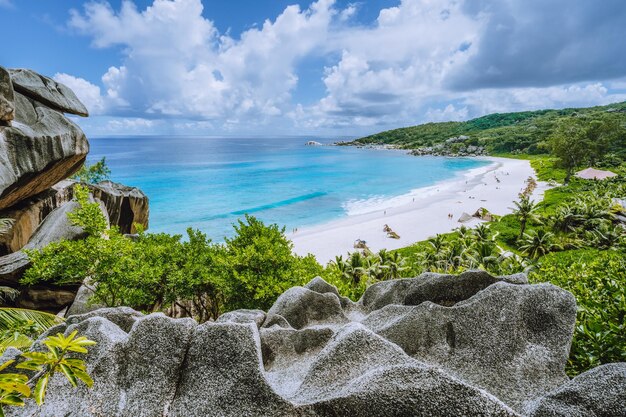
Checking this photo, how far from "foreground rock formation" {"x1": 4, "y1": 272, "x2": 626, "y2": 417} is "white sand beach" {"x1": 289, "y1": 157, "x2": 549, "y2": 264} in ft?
109

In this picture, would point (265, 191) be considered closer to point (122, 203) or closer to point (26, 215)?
point (122, 203)

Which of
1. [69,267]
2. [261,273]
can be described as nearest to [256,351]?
[261,273]

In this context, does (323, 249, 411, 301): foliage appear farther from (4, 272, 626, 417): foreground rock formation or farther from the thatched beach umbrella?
the thatched beach umbrella

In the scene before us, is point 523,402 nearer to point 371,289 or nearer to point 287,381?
point 287,381

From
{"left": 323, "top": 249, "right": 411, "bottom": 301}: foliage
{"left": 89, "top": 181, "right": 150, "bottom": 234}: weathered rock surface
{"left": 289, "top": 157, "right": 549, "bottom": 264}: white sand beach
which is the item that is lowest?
{"left": 289, "top": 157, "right": 549, "bottom": 264}: white sand beach

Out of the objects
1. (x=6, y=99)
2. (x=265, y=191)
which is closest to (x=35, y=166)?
(x=6, y=99)

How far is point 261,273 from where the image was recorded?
14547 mm

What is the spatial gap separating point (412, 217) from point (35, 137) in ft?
175

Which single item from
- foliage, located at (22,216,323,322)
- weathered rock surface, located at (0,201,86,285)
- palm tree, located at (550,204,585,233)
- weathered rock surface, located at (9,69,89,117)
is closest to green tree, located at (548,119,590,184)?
palm tree, located at (550,204,585,233)

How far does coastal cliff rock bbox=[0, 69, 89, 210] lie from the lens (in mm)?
14750

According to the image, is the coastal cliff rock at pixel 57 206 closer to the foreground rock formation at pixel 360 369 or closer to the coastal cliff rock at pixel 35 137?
the coastal cliff rock at pixel 35 137

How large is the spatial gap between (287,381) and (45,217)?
71.0ft

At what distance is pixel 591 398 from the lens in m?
3.54

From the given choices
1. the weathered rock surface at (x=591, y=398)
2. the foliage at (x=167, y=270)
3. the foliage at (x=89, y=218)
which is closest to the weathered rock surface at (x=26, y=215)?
the foliage at (x=167, y=270)
